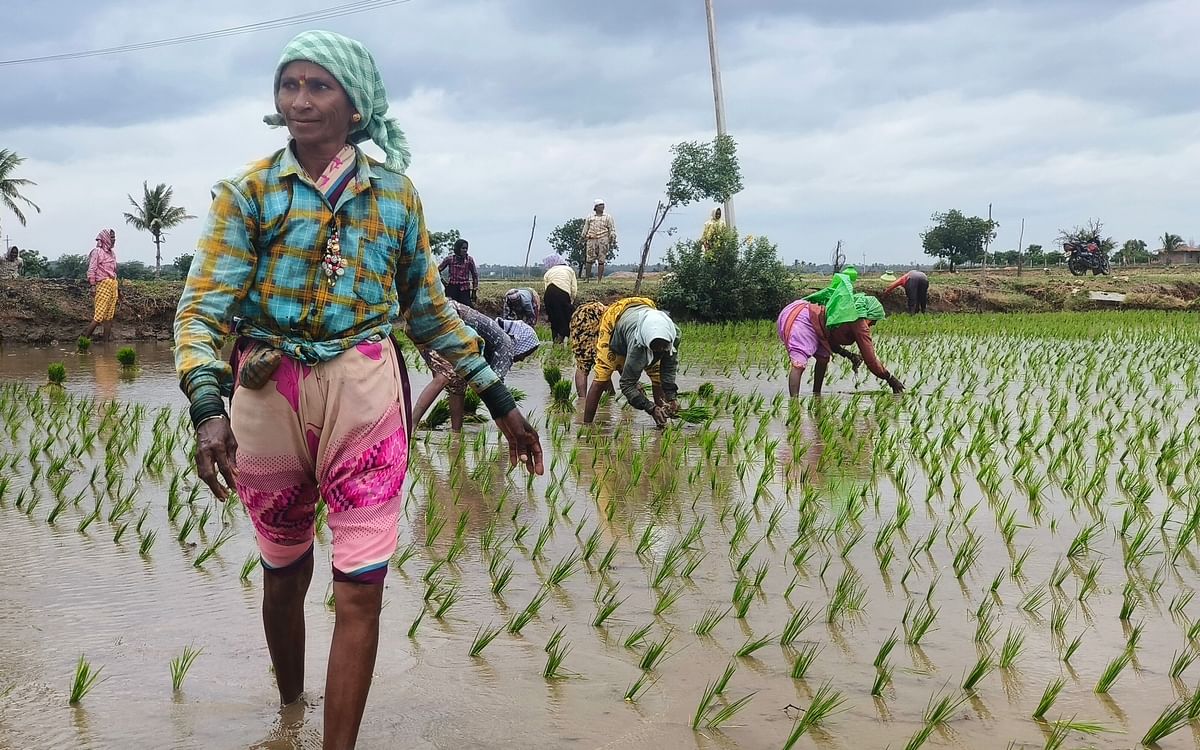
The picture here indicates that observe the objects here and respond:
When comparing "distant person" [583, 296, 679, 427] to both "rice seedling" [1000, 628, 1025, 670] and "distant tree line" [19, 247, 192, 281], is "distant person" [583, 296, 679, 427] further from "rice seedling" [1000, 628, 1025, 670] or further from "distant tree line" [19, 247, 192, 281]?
"distant tree line" [19, 247, 192, 281]

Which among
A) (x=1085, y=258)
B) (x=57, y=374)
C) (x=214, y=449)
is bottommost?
(x=57, y=374)

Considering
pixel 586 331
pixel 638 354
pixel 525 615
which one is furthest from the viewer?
pixel 586 331

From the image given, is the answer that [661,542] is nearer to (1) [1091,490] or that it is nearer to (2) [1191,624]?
(2) [1191,624]

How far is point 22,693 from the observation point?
8.94ft

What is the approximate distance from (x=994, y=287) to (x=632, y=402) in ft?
64.6

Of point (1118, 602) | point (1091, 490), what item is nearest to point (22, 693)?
point (1118, 602)

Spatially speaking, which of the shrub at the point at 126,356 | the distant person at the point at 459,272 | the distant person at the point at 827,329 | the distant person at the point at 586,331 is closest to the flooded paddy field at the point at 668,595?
the distant person at the point at 586,331

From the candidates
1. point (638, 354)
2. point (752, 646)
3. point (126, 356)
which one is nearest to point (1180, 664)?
point (752, 646)

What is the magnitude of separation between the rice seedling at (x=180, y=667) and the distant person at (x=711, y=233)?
14.8m

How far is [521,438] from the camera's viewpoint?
8.46 feet

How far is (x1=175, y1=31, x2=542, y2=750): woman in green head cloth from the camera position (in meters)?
2.19

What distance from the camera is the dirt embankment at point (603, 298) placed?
1512cm

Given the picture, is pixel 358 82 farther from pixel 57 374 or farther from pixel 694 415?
pixel 57 374

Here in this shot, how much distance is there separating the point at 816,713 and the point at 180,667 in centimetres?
155
